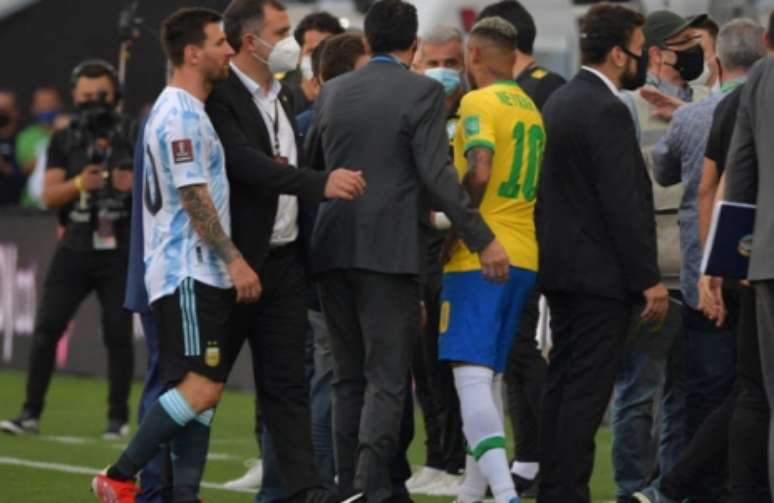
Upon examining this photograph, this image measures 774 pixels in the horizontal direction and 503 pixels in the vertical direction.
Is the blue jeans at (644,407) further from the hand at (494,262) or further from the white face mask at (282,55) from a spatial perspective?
the white face mask at (282,55)

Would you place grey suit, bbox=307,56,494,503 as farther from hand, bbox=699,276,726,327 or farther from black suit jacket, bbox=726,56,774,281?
black suit jacket, bbox=726,56,774,281

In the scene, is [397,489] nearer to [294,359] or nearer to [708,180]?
[294,359]

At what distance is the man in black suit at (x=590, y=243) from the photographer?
892cm

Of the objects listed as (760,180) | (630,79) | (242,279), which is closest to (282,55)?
(242,279)

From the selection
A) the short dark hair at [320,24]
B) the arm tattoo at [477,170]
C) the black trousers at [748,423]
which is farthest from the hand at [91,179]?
the black trousers at [748,423]

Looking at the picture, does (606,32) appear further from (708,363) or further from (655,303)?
(708,363)

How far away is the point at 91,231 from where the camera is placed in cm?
1363

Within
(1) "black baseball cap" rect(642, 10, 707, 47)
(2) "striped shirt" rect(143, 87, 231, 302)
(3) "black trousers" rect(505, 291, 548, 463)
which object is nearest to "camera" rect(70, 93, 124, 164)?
(3) "black trousers" rect(505, 291, 548, 463)

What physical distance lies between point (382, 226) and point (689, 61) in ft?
6.20

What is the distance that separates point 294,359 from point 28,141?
13177mm

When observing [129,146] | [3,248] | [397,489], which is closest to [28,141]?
[3,248]

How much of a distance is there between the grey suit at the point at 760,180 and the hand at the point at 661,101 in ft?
6.27

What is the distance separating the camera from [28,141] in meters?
21.9

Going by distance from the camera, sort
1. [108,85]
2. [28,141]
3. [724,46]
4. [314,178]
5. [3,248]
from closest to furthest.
Result: [314,178] < [724,46] < [108,85] < [3,248] < [28,141]
